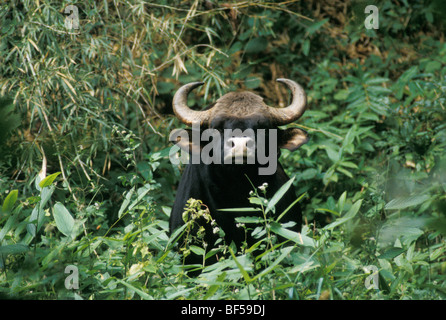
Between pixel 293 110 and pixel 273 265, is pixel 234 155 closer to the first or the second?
pixel 293 110

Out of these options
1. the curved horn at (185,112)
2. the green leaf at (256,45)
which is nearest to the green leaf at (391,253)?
the curved horn at (185,112)

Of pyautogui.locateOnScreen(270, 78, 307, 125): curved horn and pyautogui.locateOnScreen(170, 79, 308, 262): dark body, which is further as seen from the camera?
pyautogui.locateOnScreen(270, 78, 307, 125): curved horn

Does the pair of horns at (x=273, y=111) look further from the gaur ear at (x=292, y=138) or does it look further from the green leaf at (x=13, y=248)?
the green leaf at (x=13, y=248)

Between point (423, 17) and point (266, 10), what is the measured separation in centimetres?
227

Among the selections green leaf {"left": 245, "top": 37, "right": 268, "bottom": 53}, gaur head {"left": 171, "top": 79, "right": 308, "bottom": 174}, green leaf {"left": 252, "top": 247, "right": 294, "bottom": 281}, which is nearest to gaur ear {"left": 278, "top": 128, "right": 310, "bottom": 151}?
gaur head {"left": 171, "top": 79, "right": 308, "bottom": 174}

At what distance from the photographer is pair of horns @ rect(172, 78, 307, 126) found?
4629mm

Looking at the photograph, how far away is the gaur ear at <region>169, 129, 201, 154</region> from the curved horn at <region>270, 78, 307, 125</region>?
0.68m

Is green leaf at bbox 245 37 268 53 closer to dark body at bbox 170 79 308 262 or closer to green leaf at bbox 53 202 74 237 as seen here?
dark body at bbox 170 79 308 262

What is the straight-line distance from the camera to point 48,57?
210 inches

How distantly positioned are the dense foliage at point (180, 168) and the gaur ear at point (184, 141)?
0.26 meters

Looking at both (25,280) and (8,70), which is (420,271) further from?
(8,70)

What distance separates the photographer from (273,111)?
4.64m

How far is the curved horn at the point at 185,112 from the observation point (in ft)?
15.2

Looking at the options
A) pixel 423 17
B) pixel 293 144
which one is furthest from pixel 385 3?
pixel 293 144
